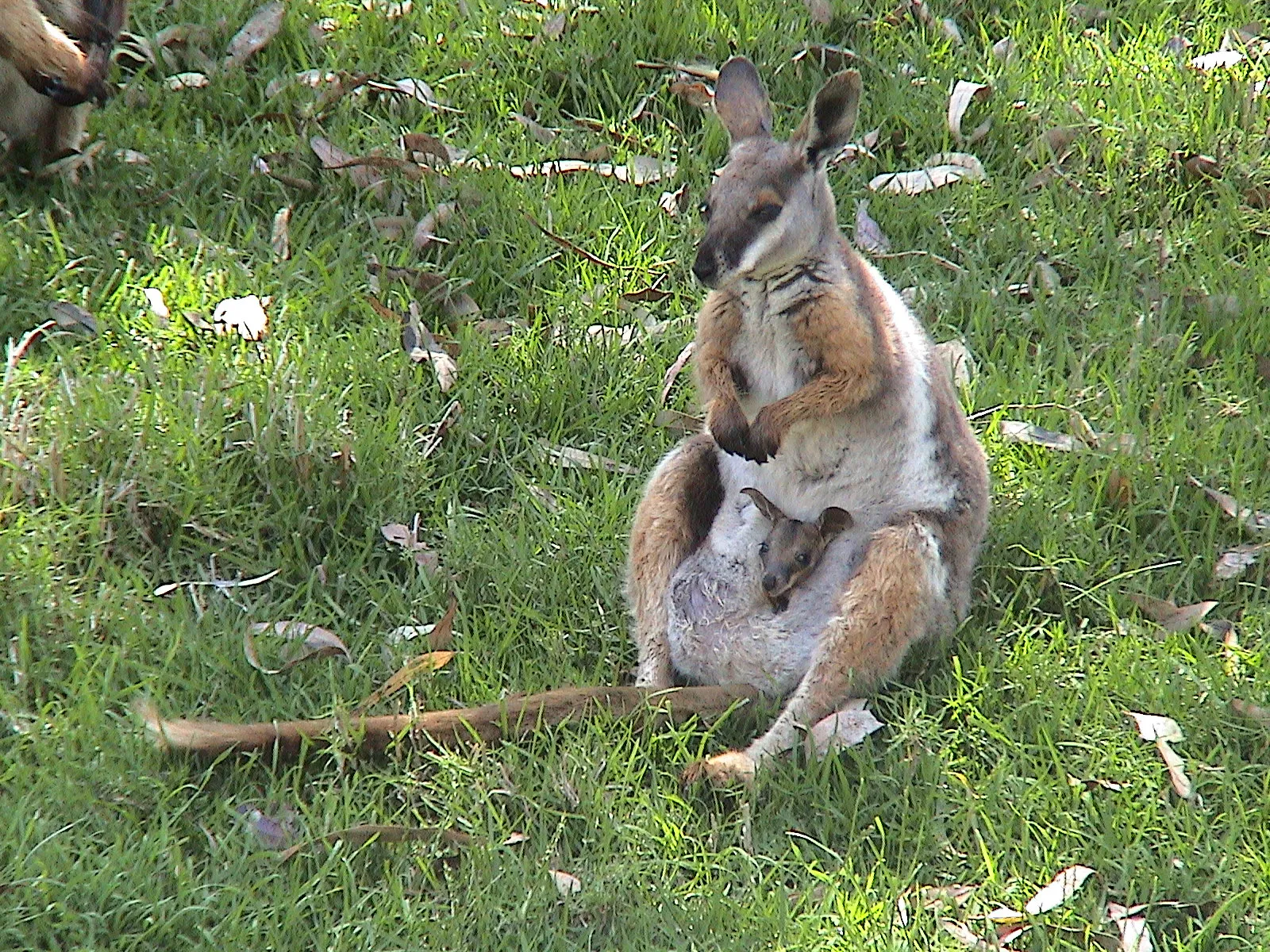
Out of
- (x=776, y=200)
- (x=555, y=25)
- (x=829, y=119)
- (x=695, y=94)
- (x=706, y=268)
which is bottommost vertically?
(x=695, y=94)

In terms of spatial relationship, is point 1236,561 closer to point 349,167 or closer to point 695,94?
point 695,94

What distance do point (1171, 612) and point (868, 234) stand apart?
205 cm

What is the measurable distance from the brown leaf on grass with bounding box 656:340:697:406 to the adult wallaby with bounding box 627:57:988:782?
0.72 metres

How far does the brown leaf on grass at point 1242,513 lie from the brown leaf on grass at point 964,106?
2.08 metres

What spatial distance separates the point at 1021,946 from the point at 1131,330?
269cm

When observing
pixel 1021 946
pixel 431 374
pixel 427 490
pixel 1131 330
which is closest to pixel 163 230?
pixel 431 374

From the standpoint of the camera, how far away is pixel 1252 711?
Result: 4.02 meters

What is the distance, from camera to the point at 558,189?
5910 mm

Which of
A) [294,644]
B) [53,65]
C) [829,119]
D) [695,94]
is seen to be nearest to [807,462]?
[829,119]

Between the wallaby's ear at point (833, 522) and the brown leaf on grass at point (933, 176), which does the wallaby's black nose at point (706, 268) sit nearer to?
the wallaby's ear at point (833, 522)

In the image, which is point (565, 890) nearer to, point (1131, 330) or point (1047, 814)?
point (1047, 814)

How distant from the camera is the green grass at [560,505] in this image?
355 cm

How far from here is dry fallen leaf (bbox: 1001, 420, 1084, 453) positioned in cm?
496

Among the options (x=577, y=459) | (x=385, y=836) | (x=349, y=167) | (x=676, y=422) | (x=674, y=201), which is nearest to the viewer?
(x=385, y=836)
